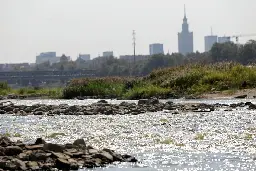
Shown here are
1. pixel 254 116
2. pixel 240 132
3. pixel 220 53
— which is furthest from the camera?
pixel 220 53

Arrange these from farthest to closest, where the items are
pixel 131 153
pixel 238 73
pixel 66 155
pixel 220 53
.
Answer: pixel 220 53
pixel 238 73
pixel 131 153
pixel 66 155

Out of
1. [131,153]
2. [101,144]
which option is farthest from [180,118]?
[131,153]

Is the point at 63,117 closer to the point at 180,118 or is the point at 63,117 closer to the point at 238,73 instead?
the point at 180,118

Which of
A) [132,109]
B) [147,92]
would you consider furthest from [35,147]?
[147,92]

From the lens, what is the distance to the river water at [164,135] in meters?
15.2

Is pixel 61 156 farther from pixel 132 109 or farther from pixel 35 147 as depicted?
pixel 132 109

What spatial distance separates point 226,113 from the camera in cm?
2847

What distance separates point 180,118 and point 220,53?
3998 inches

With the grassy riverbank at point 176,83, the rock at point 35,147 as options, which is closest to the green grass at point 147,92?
the grassy riverbank at point 176,83

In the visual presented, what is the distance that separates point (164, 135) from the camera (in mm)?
20672

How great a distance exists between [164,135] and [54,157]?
20.5 ft

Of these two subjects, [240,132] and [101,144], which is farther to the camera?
[240,132]

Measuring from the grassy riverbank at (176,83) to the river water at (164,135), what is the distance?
16.4 m

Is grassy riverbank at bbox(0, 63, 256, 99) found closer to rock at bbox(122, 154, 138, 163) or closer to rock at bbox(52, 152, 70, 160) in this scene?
rock at bbox(122, 154, 138, 163)
